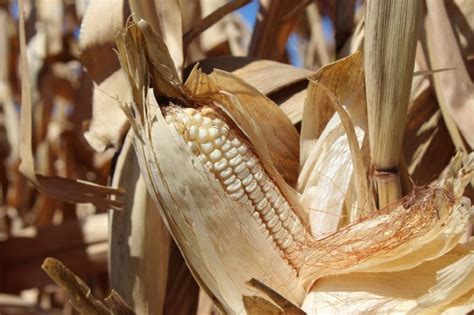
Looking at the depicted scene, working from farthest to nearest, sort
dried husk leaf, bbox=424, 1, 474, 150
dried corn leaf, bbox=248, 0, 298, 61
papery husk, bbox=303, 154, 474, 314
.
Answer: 1. dried corn leaf, bbox=248, 0, 298, 61
2. dried husk leaf, bbox=424, 1, 474, 150
3. papery husk, bbox=303, 154, 474, 314

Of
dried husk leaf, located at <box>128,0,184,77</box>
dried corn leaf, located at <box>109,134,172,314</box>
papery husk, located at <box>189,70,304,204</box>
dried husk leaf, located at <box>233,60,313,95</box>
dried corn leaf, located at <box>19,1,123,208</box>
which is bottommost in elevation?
dried corn leaf, located at <box>109,134,172,314</box>

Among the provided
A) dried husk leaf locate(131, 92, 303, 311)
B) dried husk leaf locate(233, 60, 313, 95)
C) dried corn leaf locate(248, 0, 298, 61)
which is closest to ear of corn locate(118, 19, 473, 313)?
dried husk leaf locate(131, 92, 303, 311)

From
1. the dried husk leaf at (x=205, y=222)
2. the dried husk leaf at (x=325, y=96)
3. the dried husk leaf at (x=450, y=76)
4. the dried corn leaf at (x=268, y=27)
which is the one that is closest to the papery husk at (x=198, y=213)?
the dried husk leaf at (x=205, y=222)

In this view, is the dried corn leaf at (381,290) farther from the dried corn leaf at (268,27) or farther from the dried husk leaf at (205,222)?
the dried corn leaf at (268,27)

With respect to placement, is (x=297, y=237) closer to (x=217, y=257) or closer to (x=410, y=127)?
(x=217, y=257)

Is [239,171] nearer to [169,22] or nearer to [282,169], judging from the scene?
[282,169]

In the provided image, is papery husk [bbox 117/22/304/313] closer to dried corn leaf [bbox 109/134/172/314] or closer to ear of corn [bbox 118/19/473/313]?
ear of corn [bbox 118/19/473/313]

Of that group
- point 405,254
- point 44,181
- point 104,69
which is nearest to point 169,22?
point 104,69

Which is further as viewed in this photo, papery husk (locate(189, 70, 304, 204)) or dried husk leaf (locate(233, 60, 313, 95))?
dried husk leaf (locate(233, 60, 313, 95))
